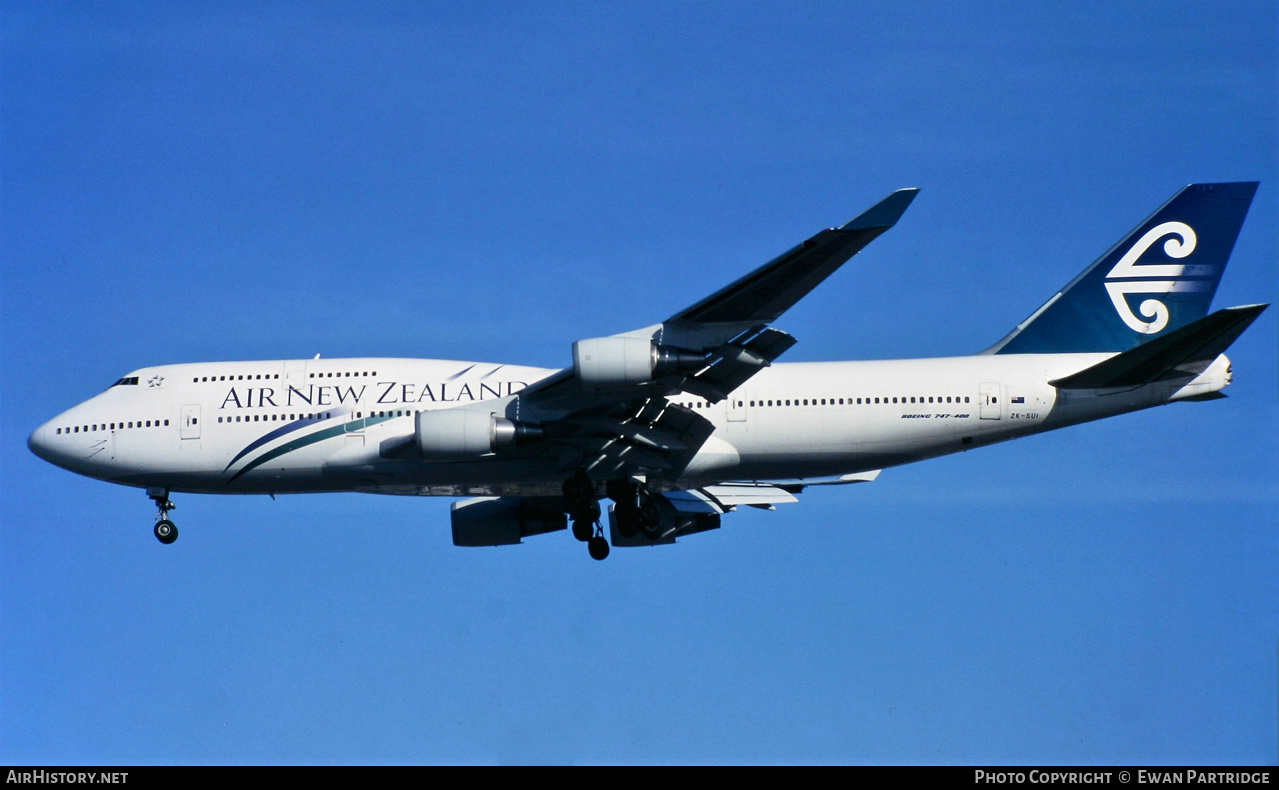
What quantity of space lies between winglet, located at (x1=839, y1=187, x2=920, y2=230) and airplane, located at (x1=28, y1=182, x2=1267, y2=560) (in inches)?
141

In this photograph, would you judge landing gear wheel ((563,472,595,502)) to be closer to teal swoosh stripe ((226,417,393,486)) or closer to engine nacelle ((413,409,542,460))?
engine nacelle ((413,409,542,460))

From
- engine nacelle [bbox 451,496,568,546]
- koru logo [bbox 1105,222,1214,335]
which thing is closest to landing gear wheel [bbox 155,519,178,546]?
engine nacelle [bbox 451,496,568,546]

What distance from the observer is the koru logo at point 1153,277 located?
27750 millimetres

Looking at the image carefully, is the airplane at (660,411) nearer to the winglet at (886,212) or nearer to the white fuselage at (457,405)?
the white fuselage at (457,405)

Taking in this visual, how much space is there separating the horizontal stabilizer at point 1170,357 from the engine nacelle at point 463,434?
1049 centimetres

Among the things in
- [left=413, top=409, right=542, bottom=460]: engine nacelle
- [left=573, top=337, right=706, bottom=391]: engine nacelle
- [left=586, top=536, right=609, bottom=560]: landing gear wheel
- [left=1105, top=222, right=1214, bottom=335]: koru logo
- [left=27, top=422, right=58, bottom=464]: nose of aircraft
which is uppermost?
[left=1105, top=222, right=1214, bottom=335]: koru logo

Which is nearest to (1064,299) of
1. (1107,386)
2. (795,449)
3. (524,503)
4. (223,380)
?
(1107,386)

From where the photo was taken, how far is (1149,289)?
91.7 feet

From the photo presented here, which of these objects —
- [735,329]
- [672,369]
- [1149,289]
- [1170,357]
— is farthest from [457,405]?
[1149,289]

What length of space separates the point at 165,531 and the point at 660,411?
36.4 ft

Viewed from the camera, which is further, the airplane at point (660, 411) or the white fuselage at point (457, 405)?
the white fuselage at point (457, 405)

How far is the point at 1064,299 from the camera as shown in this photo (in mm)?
27875

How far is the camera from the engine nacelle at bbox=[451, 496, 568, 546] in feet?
97.3

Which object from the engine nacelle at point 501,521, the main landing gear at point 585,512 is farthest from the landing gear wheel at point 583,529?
the engine nacelle at point 501,521
